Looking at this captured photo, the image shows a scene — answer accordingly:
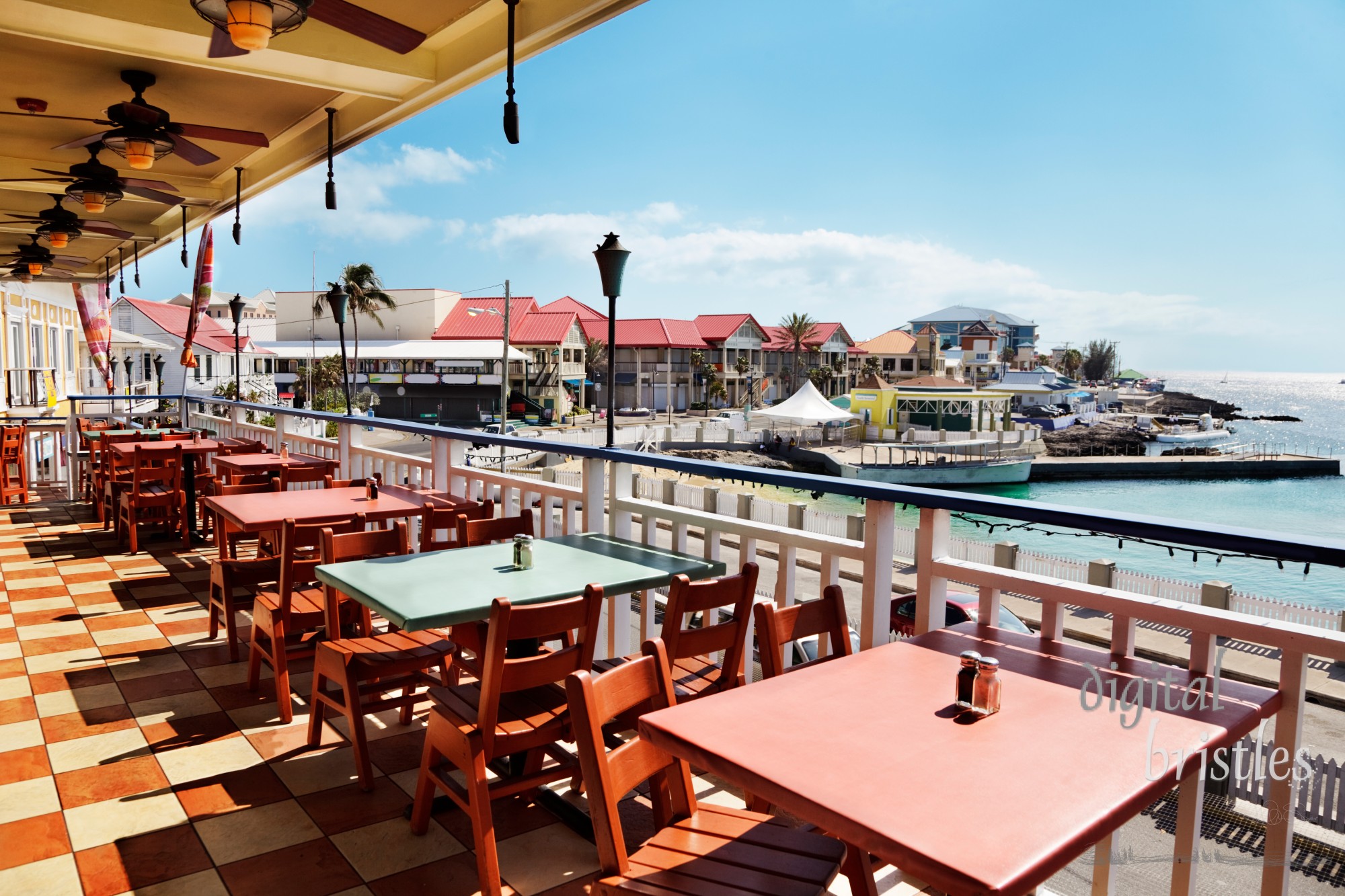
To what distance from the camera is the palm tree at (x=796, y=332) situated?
64.7 m

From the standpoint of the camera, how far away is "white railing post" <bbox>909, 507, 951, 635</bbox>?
2336 millimetres

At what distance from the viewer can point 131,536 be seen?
6.17 meters

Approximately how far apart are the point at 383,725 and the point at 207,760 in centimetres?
61

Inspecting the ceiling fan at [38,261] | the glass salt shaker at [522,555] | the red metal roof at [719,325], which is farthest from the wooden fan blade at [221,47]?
the red metal roof at [719,325]

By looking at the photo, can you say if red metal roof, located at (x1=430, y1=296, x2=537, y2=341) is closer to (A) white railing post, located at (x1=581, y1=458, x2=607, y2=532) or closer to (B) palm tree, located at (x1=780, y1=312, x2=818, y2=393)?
(B) palm tree, located at (x1=780, y1=312, x2=818, y2=393)

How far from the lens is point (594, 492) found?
3.63m

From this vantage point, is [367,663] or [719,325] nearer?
[367,663]

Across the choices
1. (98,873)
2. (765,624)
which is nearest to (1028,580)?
(765,624)

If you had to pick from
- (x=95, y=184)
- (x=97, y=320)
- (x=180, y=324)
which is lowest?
(x=97, y=320)

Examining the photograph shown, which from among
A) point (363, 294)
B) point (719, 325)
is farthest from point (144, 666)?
point (719, 325)

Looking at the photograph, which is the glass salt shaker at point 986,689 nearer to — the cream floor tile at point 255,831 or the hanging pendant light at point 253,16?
the cream floor tile at point 255,831

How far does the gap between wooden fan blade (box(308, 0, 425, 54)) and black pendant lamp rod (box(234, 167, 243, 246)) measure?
4.00 m

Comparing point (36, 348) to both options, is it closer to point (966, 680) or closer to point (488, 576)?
point (488, 576)

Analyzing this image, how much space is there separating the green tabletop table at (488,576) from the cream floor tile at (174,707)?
3.73 ft
